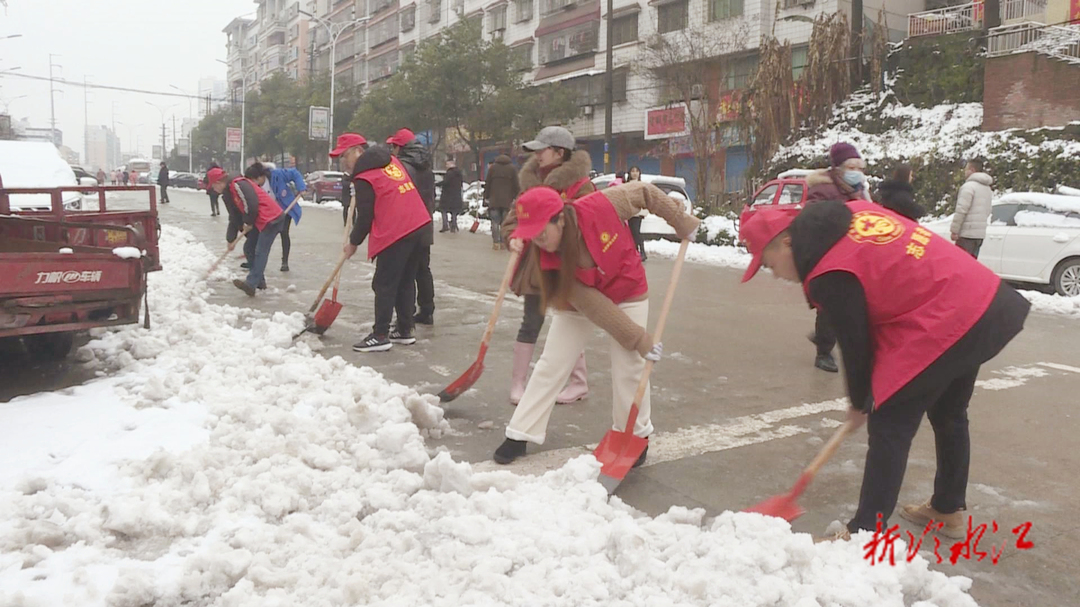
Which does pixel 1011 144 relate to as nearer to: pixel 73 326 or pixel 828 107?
pixel 828 107

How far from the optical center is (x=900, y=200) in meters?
5.83

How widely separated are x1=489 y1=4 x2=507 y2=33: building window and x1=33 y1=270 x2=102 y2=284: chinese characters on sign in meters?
39.4

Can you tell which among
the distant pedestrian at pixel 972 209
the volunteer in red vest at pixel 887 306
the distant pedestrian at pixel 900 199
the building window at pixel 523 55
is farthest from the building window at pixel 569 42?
the volunteer in red vest at pixel 887 306

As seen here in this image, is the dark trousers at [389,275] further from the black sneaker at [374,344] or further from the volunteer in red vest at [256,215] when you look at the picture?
the volunteer in red vest at [256,215]

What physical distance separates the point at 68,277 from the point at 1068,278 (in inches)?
434

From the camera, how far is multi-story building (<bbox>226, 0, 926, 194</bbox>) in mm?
28125

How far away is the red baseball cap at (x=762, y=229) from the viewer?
3.09 m

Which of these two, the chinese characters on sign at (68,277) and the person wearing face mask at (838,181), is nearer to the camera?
the chinese characters on sign at (68,277)

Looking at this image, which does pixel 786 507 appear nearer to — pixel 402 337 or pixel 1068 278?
pixel 402 337

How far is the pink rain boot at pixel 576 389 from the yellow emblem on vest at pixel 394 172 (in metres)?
2.34

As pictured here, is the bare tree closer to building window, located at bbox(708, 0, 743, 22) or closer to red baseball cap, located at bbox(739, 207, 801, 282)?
building window, located at bbox(708, 0, 743, 22)

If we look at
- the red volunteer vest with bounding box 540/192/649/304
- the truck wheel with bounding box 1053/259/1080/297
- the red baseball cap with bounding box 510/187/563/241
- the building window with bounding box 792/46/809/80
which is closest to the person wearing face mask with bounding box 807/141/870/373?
the red volunteer vest with bounding box 540/192/649/304

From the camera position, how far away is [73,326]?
583 centimetres

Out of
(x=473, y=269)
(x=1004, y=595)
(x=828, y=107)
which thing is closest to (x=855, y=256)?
(x=1004, y=595)
